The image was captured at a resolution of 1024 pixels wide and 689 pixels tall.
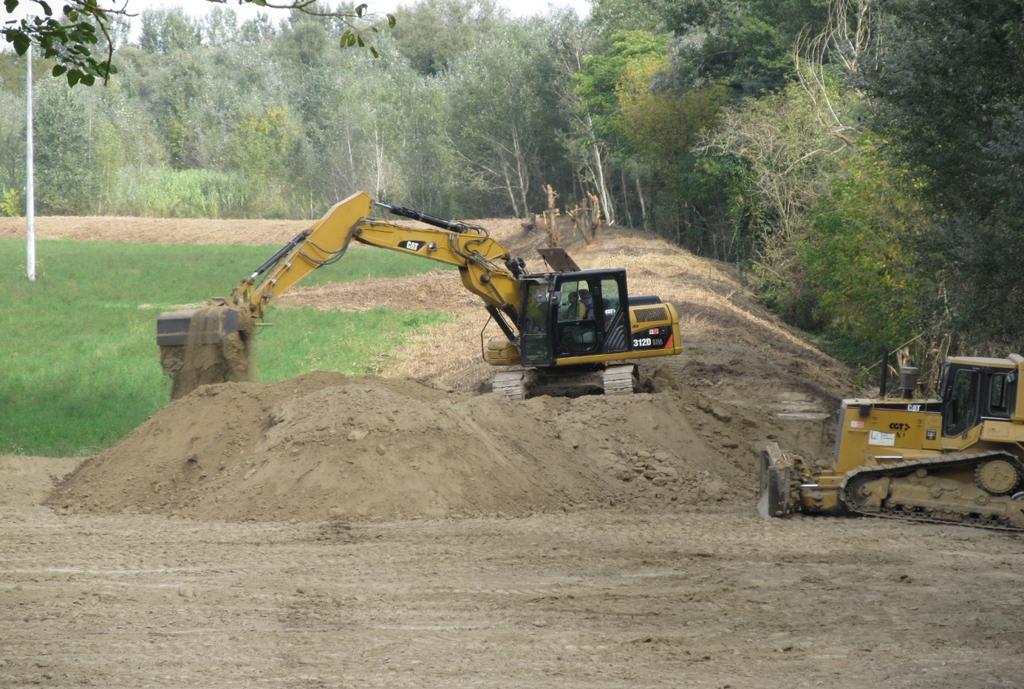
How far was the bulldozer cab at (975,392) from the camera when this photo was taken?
14156 mm

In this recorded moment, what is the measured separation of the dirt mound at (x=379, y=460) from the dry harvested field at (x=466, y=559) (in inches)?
1.5

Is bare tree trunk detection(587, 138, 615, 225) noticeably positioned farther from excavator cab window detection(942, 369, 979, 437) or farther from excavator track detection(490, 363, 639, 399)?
excavator cab window detection(942, 369, 979, 437)

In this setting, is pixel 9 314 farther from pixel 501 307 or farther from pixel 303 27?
pixel 303 27

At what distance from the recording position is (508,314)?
20594mm

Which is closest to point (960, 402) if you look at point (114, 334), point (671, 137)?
point (114, 334)

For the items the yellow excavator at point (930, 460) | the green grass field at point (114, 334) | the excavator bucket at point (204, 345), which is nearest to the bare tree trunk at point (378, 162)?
the green grass field at point (114, 334)

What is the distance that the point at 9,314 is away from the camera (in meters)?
37.8

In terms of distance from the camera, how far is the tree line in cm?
1814

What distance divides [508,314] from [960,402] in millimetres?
7998

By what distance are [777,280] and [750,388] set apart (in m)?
17.7

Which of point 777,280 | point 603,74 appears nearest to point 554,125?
point 603,74

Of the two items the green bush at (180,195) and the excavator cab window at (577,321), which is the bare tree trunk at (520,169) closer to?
the green bush at (180,195)

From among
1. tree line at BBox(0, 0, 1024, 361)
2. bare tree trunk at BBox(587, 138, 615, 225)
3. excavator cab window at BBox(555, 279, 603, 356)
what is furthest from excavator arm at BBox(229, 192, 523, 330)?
bare tree trunk at BBox(587, 138, 615, 225)

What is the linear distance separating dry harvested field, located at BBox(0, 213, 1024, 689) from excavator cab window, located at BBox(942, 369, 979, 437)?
1201 millimetres
